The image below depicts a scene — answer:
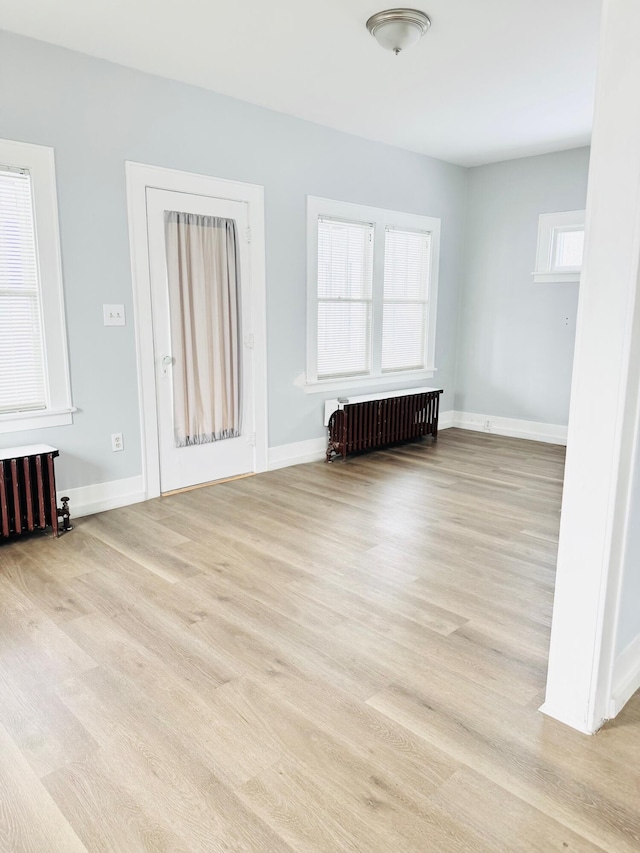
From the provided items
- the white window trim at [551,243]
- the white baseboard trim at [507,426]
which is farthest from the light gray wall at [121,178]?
the white baseboard trim at [507,426]

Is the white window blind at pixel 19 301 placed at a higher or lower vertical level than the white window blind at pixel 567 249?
lower

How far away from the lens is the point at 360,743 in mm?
1864

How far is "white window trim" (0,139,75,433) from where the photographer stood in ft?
11.2

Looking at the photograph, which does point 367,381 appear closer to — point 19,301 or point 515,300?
point 515,300

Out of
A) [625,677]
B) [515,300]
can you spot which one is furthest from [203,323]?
[515,300]

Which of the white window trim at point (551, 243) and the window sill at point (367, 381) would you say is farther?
the white window trim at point (551, 243)

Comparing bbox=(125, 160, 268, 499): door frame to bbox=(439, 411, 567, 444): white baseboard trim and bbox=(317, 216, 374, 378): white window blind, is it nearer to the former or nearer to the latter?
bbox=(317, 216, 374, 378): white window blind

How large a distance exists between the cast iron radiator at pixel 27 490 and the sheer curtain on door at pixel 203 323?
1044 mm

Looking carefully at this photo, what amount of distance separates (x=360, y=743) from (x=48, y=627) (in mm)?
1480

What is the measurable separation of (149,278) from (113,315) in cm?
36

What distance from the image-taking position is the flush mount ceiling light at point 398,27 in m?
3.00

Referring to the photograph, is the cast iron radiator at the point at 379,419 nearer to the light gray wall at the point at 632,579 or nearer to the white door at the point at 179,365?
the white door at the point at 179,365

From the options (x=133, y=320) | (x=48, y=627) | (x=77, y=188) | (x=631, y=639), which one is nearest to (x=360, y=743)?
(x=631, y=639)

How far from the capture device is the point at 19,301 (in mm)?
3492
